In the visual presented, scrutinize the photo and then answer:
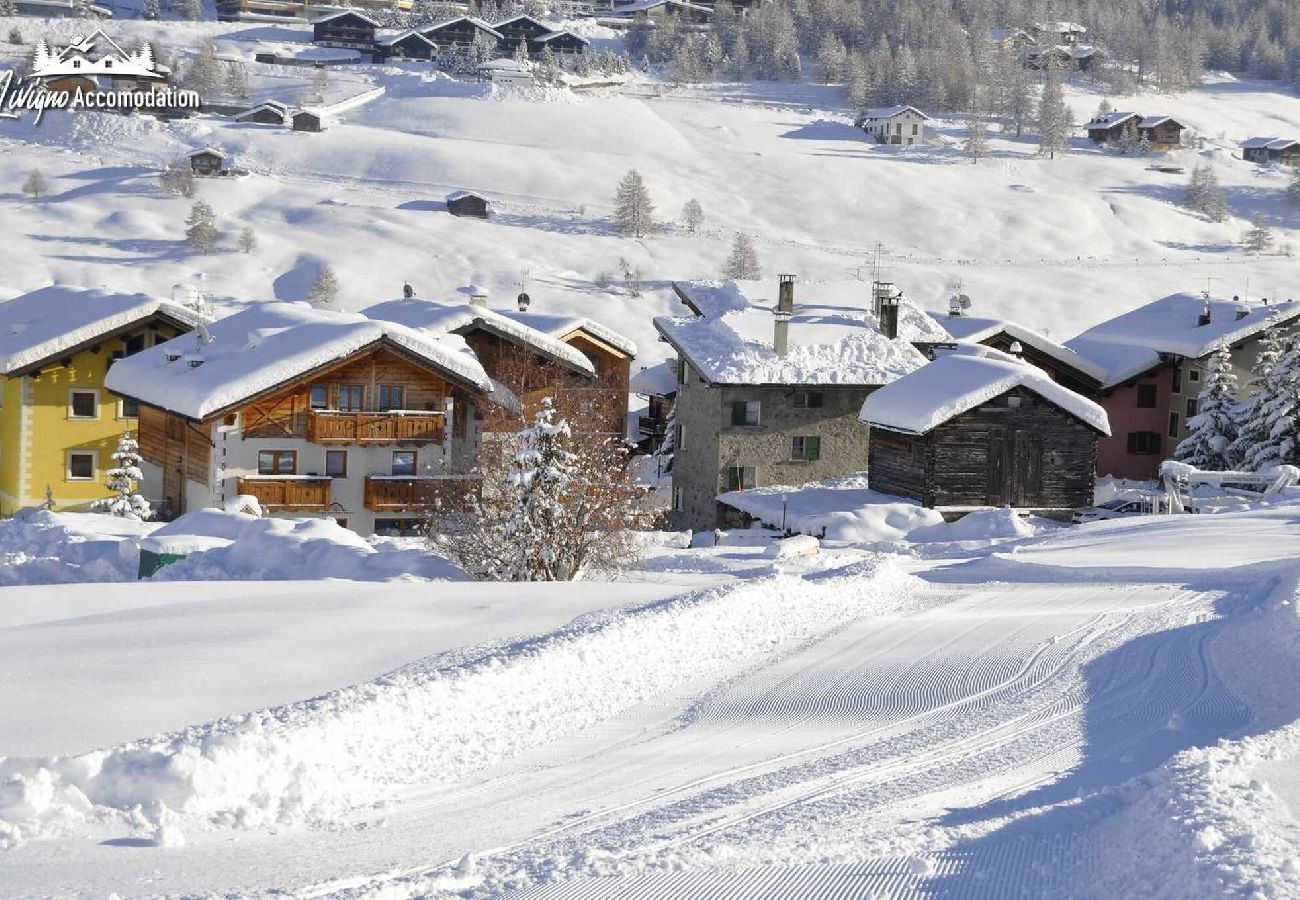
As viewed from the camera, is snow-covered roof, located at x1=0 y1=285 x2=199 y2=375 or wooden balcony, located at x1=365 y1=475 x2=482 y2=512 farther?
snow-covered roof, located at x1=0 y1=285 x2=199 y2=375

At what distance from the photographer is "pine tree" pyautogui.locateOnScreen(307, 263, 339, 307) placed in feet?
283

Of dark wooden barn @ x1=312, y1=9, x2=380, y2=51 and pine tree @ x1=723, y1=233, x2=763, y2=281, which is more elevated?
dark wooden barn @ x1=312, y1=9, x2=380, y2=51

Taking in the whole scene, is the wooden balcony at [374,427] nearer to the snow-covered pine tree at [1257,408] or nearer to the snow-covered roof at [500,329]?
the snow-covered roof at [500,329]

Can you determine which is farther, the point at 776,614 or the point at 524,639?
the point at 776,614

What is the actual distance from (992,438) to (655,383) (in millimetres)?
18115

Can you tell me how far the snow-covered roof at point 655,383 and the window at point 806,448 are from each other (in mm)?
12081

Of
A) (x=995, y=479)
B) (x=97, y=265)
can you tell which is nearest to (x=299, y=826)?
(x=995, y=479)

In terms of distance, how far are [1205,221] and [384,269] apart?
69.8 meters

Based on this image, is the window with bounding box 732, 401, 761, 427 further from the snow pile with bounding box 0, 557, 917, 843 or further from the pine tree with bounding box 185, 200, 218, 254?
the pine tree with bounding box 185, 200, 218, 254

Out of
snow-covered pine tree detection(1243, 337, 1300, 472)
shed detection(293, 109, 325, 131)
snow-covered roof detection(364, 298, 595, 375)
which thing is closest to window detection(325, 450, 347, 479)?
snow-covered roof detection(364, 298, 595, 375)

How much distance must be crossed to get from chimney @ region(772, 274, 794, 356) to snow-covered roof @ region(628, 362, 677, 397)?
1095cm

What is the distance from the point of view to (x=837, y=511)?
135 ft

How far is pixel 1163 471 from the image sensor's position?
136 ft

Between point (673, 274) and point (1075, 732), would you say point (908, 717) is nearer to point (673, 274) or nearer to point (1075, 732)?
point (1075, 732)
